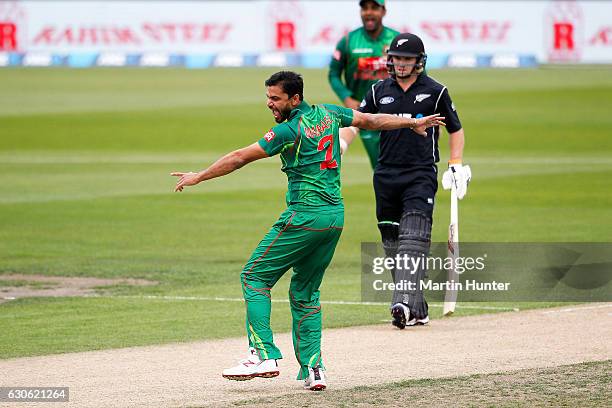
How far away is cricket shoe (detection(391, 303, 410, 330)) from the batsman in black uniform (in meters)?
0.01

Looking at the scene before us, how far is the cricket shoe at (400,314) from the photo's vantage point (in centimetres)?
1027

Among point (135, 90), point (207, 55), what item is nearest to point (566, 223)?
point (135, 90)

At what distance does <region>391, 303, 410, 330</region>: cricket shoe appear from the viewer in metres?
10.3

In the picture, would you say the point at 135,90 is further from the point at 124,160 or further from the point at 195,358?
the point at 195,358

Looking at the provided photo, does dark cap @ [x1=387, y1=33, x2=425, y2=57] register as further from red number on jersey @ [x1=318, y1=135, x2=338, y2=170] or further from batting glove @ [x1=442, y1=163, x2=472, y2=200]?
red number on jersey @ [x1=318, y1=135, x2=338, y2=170]

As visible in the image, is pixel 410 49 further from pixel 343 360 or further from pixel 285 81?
pixel 343 360

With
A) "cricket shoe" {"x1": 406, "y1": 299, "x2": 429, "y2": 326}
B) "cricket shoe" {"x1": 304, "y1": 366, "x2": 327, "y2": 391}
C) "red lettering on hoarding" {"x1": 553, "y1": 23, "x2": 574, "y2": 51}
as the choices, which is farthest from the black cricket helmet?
"red lettering on hoarding" {"x1": 553, "y1": 23, "x2": 574, "y2": 51}

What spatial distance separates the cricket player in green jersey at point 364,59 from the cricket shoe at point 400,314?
442 centimetres

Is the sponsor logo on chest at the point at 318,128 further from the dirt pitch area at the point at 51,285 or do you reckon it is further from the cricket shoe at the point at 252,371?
the dirt pitch area at the point at 51,285

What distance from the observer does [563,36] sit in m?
43.2

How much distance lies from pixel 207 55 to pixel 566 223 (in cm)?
3122

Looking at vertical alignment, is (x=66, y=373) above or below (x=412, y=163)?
below

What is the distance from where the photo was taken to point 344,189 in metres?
21.2

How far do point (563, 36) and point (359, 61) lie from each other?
29733mm
